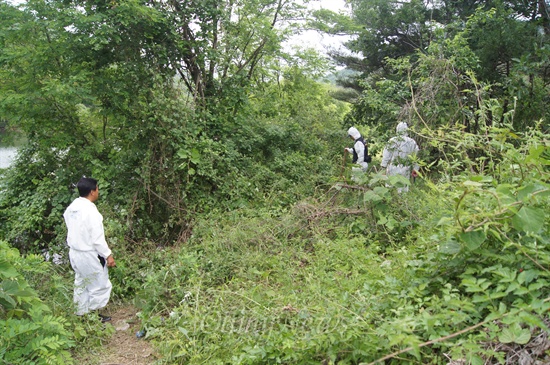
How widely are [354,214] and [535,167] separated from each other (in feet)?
8.87

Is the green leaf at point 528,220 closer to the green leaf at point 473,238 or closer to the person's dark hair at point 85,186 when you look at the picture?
the green leaf at point 473,238

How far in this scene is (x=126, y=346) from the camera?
3871mm

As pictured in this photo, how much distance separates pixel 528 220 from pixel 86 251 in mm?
3939

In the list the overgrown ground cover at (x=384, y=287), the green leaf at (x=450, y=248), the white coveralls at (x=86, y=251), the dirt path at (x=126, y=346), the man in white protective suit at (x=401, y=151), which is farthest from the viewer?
the man in white protective suit at (x=401, y=151)

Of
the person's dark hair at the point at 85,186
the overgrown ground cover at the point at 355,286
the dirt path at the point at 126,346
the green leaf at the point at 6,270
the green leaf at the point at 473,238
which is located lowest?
the dirt path at the point at 126,346

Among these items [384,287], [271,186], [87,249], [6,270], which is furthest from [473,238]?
[271,186]

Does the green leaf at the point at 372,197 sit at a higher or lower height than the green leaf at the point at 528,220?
lower

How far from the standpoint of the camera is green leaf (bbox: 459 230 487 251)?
2330 millimetres

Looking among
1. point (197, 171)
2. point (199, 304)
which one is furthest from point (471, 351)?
point (197, 171)

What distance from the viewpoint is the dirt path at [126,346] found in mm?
3596

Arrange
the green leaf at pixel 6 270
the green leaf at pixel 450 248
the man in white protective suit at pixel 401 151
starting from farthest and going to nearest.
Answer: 1. the man in white protective suit at pixel 401 151
2. the green leaf at pixel 6 270
3. the green leaf at pixel 450 248

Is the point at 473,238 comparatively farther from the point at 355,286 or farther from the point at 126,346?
the point at 126,346

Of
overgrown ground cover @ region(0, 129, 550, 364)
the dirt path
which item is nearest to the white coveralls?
overgrown ground cover @ region(0, 129, 550, 364)

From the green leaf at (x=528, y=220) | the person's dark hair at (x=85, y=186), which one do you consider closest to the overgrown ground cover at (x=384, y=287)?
the green leaf at (x=528, y=220)
